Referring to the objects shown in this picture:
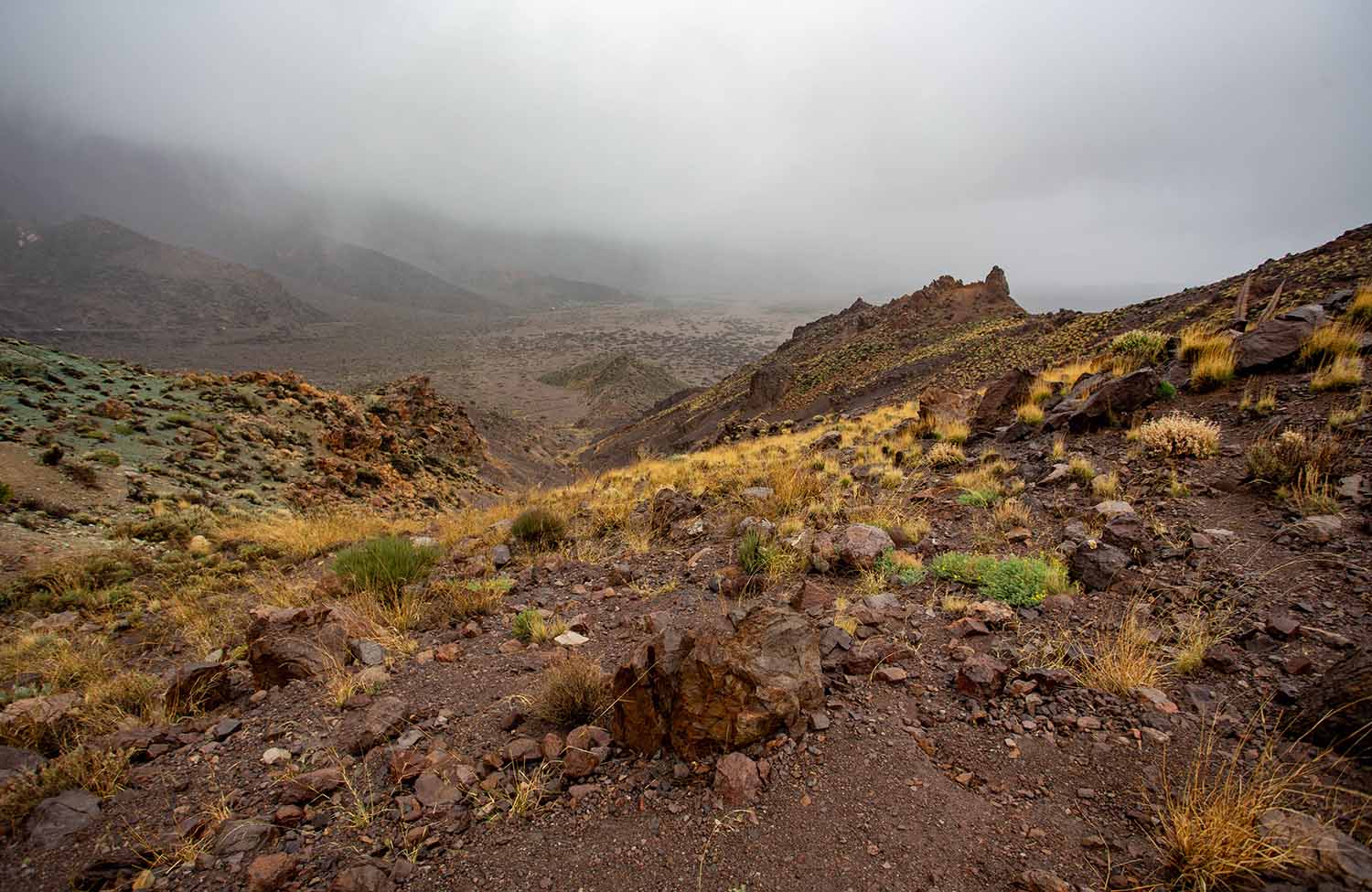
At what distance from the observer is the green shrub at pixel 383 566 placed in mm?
5215

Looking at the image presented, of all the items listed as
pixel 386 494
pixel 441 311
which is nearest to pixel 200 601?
pixel 386 494

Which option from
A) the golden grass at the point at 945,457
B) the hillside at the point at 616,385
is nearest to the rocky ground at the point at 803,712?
the golden grass at the point at 945,457

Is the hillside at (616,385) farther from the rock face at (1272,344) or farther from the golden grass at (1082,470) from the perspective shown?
the golden grass at (1082,470)

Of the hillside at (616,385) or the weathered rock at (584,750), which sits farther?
the hillside at (616,385)

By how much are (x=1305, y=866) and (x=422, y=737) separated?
3642 millimetres

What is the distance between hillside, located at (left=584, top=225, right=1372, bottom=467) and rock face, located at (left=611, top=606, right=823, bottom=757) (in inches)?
340

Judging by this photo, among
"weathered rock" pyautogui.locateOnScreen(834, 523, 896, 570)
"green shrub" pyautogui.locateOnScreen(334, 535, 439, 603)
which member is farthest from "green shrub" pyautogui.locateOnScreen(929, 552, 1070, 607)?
"green shrub" pyautogui.locateOnScreen(334, 535, 439, 603)

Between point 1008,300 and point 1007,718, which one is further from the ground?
point 1008,300

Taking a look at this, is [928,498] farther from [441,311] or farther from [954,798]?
[441,311]

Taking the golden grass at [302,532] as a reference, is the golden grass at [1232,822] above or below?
above

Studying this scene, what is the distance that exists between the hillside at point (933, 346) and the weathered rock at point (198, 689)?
1056 centimetres

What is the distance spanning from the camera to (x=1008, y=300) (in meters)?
39.1

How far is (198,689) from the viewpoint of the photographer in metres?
3.58

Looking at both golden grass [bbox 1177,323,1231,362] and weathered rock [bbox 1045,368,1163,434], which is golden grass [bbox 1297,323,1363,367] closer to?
golden grass [bbox 1177,323,1231,362]
